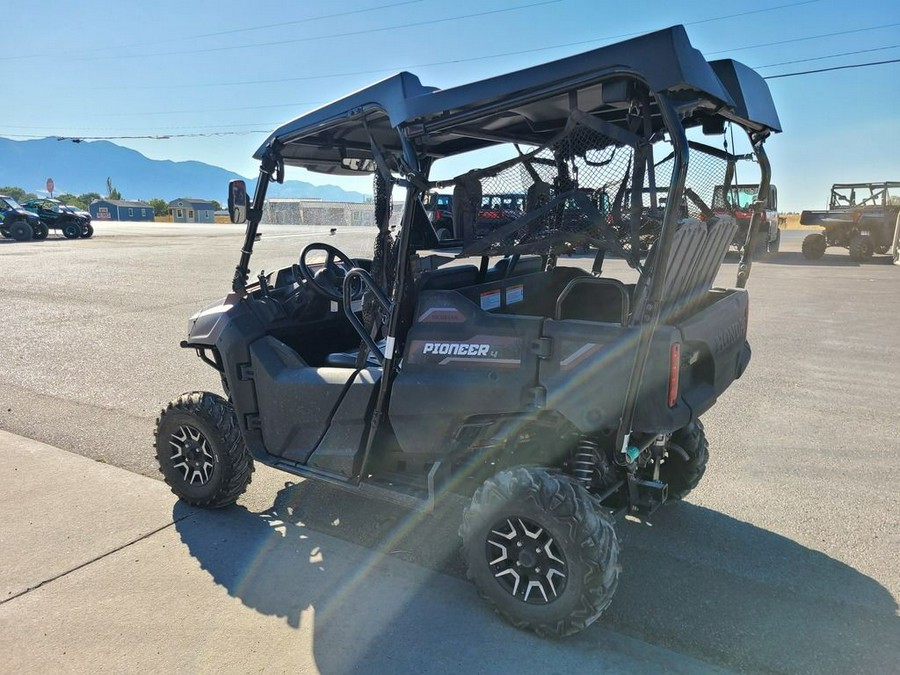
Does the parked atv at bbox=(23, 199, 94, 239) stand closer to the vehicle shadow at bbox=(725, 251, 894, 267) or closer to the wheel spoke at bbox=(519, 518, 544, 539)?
the vehicle shadow at bbox=(725, 251, 894, 267)

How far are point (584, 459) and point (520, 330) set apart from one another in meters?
0.78

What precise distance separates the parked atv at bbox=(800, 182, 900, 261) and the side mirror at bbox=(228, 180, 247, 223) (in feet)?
71.9

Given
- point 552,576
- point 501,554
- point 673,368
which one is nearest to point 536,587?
point 552,576

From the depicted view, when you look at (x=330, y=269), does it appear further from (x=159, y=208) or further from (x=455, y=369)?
(x=159, y=208)

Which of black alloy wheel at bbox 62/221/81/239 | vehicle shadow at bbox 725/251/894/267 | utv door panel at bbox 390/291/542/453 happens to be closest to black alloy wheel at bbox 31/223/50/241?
black alloy wheel at bbox 62/221/81/239

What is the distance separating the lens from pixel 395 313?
10.5 feet

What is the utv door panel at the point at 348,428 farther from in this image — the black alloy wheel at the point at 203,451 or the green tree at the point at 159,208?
the green tree at the point at 159,208

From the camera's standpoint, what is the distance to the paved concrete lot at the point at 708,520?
293cm

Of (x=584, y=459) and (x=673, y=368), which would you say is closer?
(x=673, y=368)

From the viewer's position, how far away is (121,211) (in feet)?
247

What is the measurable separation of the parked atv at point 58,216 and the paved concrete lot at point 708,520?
23620 millimetres

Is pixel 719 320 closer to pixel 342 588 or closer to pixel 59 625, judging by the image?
pixel 342 588

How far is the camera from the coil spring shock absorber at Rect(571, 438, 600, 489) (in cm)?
326

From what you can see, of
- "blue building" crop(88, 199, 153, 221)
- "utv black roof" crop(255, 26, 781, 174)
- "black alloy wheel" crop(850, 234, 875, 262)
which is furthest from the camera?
"blue building" crop(88, 199, 153, 221)
